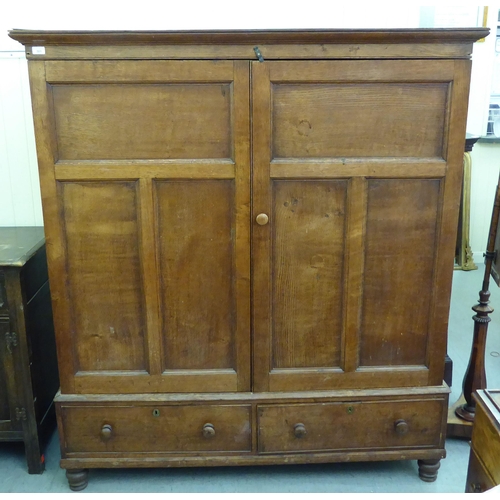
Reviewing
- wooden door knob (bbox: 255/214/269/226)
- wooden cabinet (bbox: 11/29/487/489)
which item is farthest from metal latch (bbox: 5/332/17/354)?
wooden door knob (bbox: 255/214/269/226)

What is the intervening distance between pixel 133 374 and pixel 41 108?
0.89 meters

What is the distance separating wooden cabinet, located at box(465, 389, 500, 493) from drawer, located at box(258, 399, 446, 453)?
569 millimetres

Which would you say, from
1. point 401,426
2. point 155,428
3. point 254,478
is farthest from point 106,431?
point 401,426

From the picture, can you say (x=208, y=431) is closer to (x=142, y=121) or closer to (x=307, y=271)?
(x=307, y=271)

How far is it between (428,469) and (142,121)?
153 cm

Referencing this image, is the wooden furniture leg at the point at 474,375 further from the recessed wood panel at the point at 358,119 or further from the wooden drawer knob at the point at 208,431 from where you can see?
the wooden drawer knob at the point at 208,431

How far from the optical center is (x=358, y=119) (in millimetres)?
1597

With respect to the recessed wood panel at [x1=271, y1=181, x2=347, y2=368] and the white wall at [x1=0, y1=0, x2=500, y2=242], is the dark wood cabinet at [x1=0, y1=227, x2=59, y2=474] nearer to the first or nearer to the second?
the white wall at [x1=0, y1=0, x2=500, y2=242]

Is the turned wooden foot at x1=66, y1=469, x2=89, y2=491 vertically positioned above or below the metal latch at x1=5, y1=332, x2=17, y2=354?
below

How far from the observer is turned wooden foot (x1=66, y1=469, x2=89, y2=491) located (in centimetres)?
188

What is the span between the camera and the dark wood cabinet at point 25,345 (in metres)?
1.80

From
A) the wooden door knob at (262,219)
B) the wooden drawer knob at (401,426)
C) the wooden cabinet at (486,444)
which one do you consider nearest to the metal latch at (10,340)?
the wooden door knob at (262,219)

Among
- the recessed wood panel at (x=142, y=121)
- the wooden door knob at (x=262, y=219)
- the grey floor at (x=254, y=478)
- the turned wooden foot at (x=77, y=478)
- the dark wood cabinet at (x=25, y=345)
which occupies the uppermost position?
the recessed wood panel at (x=142, y=121)
